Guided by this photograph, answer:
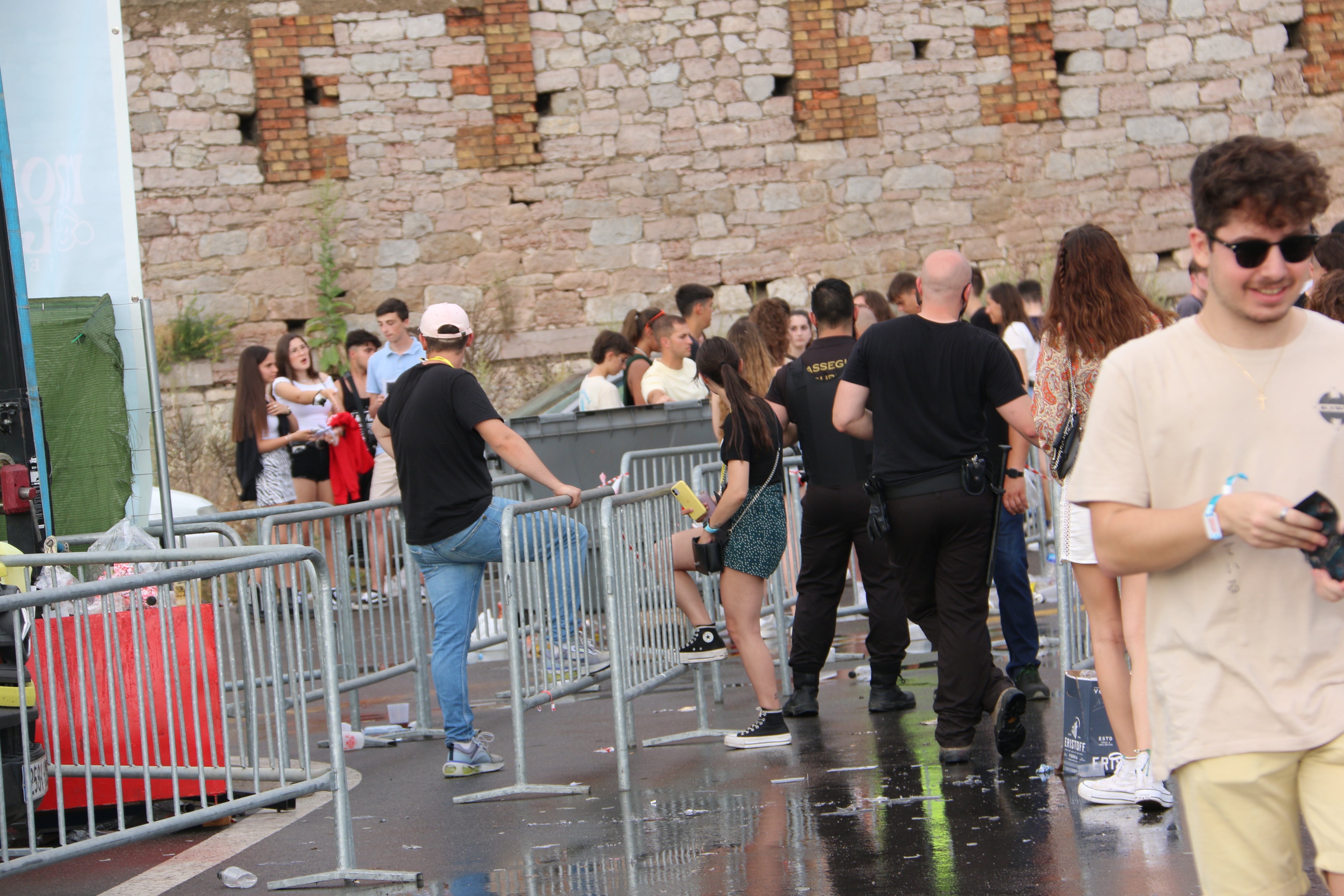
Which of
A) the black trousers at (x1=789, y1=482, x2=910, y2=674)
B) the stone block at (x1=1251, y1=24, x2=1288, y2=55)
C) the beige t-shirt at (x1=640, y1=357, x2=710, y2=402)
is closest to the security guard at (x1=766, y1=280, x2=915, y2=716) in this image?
the black trousers at (x1=789, y1=482, x2=910, y2=674)

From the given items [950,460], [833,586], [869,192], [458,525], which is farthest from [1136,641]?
[869,192]

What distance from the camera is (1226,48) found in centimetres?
1752

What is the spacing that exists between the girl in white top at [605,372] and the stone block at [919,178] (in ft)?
25.1

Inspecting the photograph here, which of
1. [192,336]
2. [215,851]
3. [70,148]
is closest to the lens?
[215,851]

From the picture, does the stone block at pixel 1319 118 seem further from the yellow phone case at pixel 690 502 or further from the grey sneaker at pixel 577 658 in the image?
the grey sneaker at pixel 577 658

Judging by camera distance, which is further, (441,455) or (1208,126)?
(1208,126)

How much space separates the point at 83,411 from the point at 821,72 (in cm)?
1245

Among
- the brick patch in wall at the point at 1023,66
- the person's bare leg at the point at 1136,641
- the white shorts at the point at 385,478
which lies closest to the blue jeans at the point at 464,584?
the person's bare leg at the point at 1136,641

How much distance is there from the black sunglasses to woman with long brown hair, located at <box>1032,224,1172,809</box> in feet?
6.64

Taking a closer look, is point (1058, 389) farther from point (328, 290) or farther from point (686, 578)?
point (328, 290)

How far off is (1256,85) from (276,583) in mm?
15799

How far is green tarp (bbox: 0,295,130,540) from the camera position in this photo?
6.20m

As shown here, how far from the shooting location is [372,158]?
16.7m

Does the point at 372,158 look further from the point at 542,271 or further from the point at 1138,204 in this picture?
the point at 1138,204
